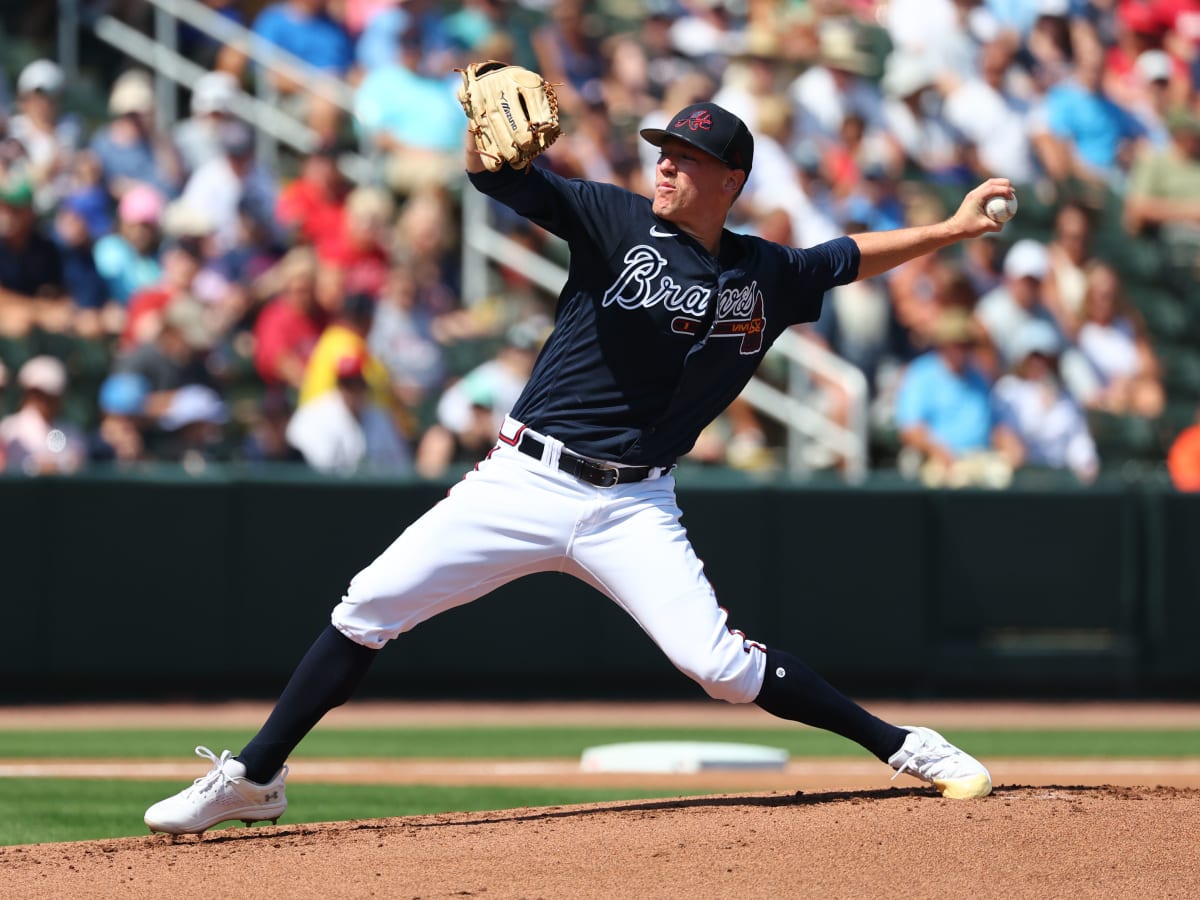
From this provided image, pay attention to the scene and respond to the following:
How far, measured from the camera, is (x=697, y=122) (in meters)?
5.03

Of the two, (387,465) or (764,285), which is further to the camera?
(387,465)

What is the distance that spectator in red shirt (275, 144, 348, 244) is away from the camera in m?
Result: 11.1

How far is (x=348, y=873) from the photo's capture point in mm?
4523

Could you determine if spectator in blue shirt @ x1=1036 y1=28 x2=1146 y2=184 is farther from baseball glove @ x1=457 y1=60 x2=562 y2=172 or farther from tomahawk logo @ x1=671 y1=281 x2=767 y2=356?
baseball glove @ x1=457 y1=60 x2=562 y2=172

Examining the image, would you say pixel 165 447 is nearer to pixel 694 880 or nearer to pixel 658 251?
pixel 658 251

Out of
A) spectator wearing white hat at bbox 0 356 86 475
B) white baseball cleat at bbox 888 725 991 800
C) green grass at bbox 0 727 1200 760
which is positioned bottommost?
green grass at bbox 0 727 1200 760

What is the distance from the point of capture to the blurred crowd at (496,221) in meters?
10.3

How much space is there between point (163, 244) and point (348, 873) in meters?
7.11

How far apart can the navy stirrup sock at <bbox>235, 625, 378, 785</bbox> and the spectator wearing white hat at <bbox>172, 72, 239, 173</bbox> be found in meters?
6.92

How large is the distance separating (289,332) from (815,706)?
585 centimetres

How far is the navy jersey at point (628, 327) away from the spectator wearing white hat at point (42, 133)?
6605 millimetres

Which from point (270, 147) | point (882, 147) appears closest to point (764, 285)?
point (270, 147)

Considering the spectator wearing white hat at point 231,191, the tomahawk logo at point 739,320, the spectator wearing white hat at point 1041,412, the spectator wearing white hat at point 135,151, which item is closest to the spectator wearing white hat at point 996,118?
the spectator wearing white hat at point 1041,412

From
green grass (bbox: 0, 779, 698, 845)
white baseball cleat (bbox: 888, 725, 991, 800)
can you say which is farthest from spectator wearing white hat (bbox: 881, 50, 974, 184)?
white baseball cleat (bbox: 888, 725, 991, 800)
